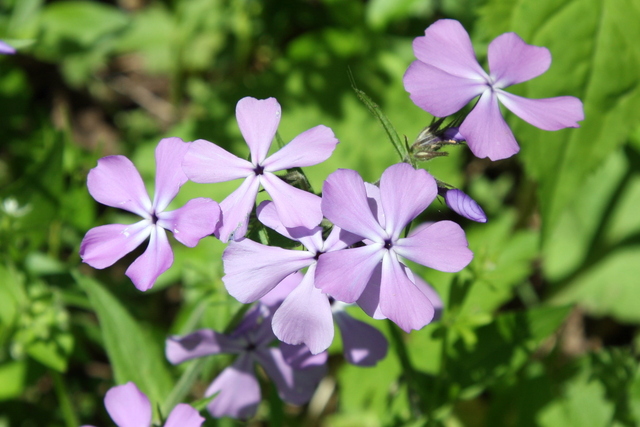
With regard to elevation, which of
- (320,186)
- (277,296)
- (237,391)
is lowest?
(320,186)

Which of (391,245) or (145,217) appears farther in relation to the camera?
(145,217)

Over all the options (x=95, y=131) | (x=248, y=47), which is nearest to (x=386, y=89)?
(x=248, y=47)

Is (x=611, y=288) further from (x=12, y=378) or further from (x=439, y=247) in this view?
(x=12, y=378)

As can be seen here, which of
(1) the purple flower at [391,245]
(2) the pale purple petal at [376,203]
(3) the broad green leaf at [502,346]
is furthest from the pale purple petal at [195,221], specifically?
(3) the broad green leaf at [502,346]

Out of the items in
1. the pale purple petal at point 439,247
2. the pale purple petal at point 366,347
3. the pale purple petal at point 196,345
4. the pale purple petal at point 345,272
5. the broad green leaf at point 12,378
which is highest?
the pale purple petal at point 439,247

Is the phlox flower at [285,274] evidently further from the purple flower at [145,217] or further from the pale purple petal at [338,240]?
the purple flower at [145,217]

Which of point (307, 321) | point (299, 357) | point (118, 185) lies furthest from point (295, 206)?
point (299, 357)
